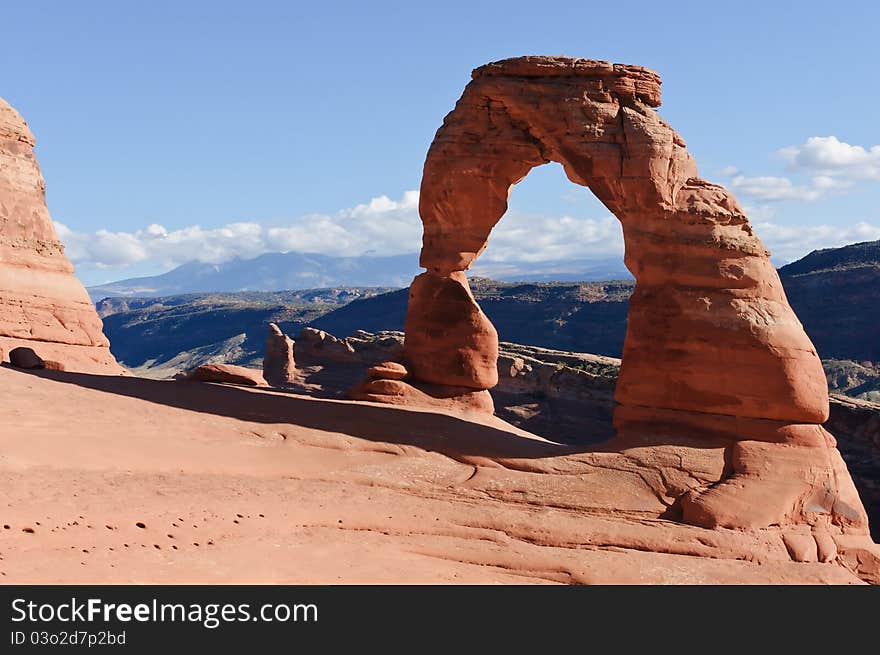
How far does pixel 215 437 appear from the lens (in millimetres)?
15711

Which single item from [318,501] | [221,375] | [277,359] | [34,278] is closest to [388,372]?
[221,375]

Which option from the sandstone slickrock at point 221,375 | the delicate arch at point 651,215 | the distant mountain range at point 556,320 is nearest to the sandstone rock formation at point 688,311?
the delicate arch at point 651,215

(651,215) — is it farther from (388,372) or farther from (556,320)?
(556,320)

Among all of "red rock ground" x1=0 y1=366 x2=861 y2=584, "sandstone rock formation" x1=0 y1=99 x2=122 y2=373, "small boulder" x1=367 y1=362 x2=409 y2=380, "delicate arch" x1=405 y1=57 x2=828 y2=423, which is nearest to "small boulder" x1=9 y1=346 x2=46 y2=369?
"red rock ground" x1=0 y1=366 x2=861 y2=584

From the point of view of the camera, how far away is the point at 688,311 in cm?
1700

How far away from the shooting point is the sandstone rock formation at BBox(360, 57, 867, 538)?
15.9 m

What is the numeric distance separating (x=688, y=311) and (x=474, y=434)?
4.50 m

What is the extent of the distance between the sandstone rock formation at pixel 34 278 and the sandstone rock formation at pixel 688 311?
12651mm

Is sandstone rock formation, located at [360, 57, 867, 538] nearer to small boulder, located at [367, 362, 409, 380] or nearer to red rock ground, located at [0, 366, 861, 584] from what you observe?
red rock ground, located at [0, 366, 861, 584]

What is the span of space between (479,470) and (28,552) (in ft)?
25.7

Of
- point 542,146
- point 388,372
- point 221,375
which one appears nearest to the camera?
point 542,146
